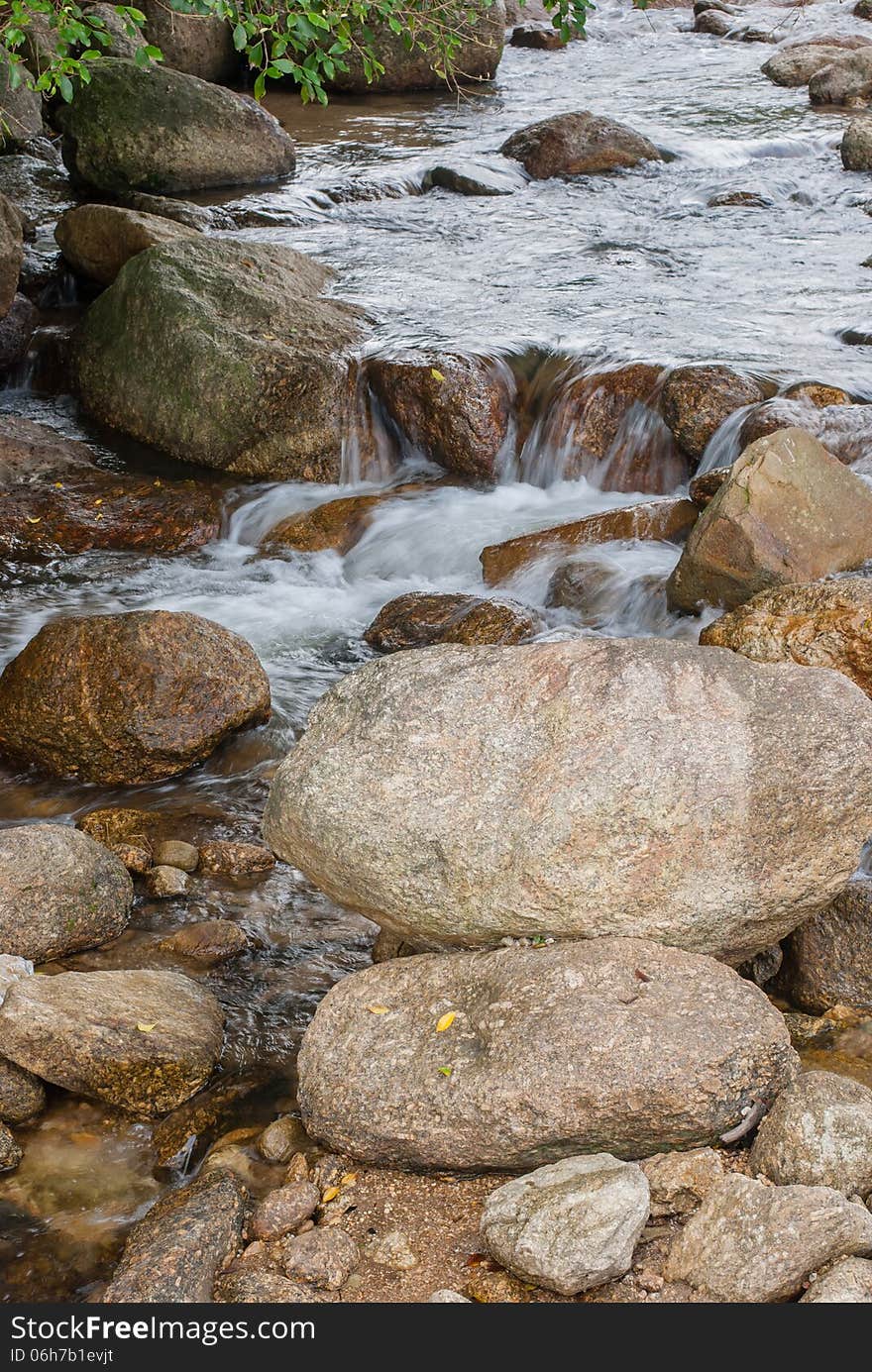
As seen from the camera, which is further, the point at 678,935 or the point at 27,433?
the point at 27,433

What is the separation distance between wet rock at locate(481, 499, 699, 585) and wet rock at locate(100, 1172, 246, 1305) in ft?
15.2

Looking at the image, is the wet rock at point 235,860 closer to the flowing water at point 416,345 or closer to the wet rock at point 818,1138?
the flowing water at point 416,345

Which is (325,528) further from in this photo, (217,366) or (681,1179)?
(681,1179)

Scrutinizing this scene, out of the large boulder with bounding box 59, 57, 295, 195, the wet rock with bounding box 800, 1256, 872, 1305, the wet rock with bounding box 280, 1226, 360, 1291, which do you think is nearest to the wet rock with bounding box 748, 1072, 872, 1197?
the wet rock with bounding box 800, 1256, 872, 1305

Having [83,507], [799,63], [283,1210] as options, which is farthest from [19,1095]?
[799,63]

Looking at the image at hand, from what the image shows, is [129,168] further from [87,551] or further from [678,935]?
[678,935]

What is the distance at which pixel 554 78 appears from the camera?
1934cm

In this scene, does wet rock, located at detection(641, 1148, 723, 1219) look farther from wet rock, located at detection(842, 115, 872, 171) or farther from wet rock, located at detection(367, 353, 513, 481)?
wet rock, located at detection(842, 115, 872, 171)

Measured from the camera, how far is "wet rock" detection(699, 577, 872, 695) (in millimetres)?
5207

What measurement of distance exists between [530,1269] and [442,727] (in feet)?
5.08

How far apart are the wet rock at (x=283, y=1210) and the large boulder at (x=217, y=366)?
5.90 metres

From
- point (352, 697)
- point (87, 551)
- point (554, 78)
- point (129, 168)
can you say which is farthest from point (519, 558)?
point (554, 78)

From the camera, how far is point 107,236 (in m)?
10.0

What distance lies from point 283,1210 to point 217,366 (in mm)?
6282
